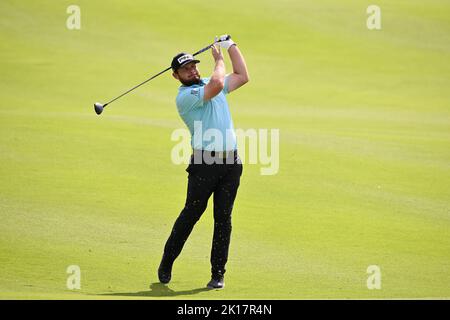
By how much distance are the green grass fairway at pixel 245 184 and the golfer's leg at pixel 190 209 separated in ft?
1.17

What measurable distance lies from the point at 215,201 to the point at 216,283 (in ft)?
2.55

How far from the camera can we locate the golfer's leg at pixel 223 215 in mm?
7676

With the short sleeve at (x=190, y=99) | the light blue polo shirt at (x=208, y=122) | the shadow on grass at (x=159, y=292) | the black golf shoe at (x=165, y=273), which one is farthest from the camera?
the black golf shoe at (x=165, y=273)

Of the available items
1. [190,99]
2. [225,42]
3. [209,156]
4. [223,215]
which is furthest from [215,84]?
[223,215]

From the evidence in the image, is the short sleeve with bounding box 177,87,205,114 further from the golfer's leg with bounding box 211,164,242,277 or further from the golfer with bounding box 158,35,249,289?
the golfer's leg with bounding box 211,164,242,277

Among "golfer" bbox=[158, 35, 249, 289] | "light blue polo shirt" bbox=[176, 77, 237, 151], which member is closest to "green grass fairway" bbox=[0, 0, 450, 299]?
"golfer" bbox=[158, 35, 249, 289]

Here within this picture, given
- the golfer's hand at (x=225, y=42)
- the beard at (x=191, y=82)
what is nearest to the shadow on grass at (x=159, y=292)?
the beard at (x=191, y=82)

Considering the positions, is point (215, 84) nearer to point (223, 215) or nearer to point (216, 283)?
point (223, 215)

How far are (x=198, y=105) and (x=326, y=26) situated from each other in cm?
2978

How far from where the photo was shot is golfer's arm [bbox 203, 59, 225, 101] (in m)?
7.28

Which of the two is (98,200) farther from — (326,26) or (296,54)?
(326,26)

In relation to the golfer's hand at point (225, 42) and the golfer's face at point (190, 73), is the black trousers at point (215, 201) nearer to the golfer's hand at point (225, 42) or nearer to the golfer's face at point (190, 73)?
the golfer's face at point (190, 73)

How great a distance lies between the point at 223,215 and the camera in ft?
25.5
